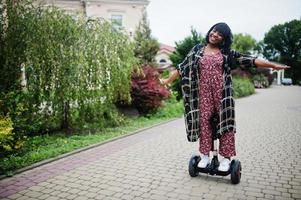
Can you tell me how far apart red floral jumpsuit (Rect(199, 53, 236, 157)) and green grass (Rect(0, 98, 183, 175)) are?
3286 millimetres

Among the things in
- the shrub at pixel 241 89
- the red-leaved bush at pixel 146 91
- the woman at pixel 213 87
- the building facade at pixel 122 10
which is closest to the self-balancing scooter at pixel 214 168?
the woman at pixel 213 87

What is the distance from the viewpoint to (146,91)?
1123 centimetres

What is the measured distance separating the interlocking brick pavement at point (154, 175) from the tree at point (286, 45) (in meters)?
65.4

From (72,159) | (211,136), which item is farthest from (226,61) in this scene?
(72,159)

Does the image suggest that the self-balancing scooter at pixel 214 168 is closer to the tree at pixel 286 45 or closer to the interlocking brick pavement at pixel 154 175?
the interlocking brick pavement at pixel 154 175

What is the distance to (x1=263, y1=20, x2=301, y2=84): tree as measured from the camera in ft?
222

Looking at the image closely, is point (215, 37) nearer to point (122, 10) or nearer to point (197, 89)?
point (197, 89)

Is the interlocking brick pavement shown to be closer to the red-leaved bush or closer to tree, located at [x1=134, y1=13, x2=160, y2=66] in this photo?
the red-leaved bush

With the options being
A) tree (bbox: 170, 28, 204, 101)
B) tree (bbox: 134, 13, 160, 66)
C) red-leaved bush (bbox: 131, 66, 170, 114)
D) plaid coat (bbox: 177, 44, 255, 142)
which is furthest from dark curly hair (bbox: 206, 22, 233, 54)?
tree (bbox: 134, 13, 160, 66)

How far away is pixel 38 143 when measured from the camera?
7547 mm

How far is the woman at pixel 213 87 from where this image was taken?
15.0 ft

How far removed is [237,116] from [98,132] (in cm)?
599

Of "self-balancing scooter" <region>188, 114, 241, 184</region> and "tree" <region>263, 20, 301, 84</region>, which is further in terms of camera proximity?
"tree" <region>263, 20, 301, 84</region>

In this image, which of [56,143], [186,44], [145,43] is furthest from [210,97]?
[145,43]
